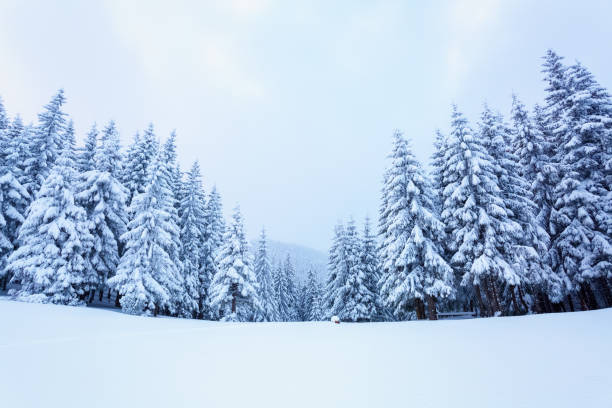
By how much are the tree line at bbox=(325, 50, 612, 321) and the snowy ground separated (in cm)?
1059

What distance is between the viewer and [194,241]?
2978cm

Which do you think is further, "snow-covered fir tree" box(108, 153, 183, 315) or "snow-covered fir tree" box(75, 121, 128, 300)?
"snow-covered fir tree" box(75, 121, 128, 300)

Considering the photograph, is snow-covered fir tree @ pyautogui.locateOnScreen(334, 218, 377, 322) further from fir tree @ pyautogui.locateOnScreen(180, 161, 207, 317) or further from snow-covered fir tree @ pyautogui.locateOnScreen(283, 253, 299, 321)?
snow-covered fir tree @ pyautogui.locateOnScreen(283, 253, 299, 321)

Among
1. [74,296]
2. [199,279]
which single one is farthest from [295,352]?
[199,279]

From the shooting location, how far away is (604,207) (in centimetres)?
1906

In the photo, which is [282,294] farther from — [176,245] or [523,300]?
[523,300]

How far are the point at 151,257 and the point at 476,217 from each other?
23.2m

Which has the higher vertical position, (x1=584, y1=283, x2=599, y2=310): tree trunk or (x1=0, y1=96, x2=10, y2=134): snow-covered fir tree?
(x1=0, y1=96, x2=10, y2=134): snow-covered fir tree

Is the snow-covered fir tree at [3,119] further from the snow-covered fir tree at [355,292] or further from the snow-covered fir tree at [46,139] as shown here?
the snow-covered fir tree at [355,292]

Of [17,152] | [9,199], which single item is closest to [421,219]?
[9,199]

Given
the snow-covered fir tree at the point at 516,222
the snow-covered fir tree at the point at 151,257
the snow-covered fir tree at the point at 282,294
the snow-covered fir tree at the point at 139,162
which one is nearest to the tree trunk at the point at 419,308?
the snow-covered fir tree at the point at 516,222

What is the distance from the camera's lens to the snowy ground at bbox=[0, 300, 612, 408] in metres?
4.68

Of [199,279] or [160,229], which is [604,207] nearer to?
[160,229]

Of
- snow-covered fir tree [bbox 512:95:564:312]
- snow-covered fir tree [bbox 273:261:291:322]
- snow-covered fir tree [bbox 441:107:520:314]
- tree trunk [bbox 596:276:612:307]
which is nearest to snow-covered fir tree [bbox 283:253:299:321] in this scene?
snow-covered fir tree [bbox 273:261:291:322]
